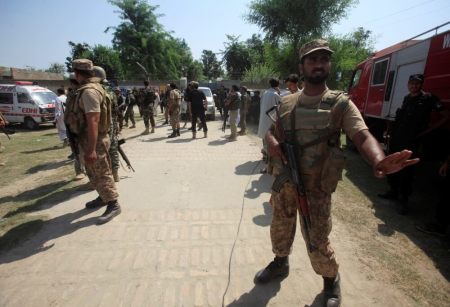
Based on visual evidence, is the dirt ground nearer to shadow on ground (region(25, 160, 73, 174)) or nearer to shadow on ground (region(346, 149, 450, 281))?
shadow on ground (region(346, 149, 450, 281))

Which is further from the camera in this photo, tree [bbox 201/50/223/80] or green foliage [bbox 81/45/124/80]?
tree [bbox 201/50/223/80]

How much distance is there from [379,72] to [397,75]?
1021mm

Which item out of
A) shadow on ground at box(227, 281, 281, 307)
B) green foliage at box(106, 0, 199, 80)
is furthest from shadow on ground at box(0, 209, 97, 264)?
green foliage at box(106, 0, 199, 80)

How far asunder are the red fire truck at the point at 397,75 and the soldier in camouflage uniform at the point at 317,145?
353 cm

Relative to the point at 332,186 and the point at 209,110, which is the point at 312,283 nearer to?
the point at 332,186

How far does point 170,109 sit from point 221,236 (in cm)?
714

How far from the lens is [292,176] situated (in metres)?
2.18

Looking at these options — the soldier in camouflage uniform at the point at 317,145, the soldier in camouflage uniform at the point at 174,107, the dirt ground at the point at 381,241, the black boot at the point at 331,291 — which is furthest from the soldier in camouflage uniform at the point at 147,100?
the black boot at the point at 331,291

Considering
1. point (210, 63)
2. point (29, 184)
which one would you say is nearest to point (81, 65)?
point (29, 184)

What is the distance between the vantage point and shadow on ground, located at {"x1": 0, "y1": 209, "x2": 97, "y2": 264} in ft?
10.1

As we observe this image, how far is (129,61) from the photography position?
37.4m

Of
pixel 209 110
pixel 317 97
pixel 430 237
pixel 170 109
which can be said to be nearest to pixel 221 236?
pixel 317 97

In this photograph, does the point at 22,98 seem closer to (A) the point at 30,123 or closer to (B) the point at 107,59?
(A) the point at 30,123

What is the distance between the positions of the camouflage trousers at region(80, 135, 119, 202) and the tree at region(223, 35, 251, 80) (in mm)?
52532
